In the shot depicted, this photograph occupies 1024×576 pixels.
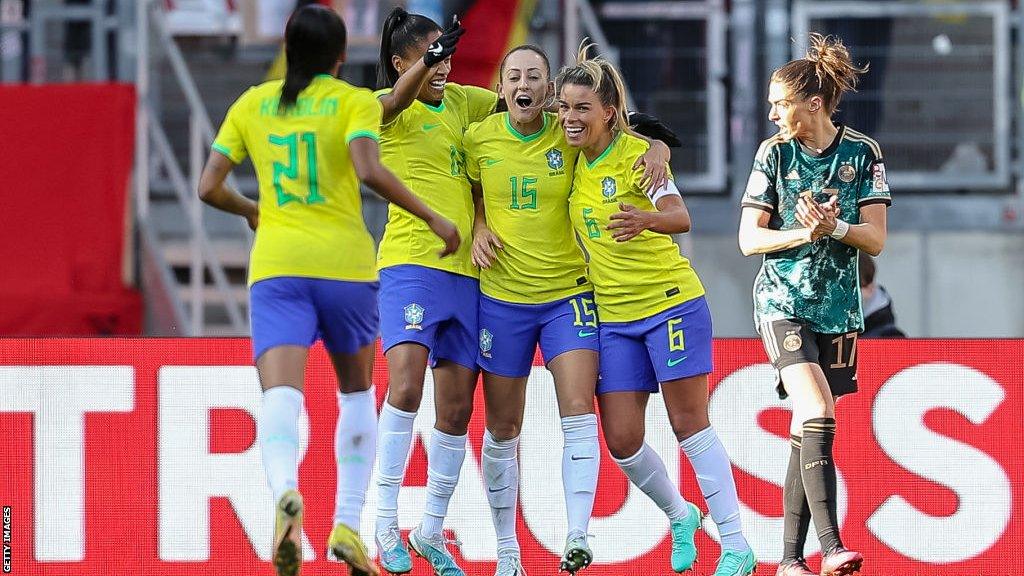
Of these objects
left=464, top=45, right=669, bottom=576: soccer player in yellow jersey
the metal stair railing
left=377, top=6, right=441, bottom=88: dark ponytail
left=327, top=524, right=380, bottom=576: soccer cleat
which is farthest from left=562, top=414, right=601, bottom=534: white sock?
the metal stair railing

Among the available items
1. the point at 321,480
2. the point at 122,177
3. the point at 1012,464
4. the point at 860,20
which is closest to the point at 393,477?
the point at 321,480

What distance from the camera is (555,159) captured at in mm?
6066

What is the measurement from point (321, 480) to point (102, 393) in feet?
3.29

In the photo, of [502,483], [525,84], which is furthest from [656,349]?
[525,84]

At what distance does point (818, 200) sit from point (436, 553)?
1.95 meters

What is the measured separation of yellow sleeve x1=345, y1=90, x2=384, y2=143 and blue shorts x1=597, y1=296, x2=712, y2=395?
4.33ft

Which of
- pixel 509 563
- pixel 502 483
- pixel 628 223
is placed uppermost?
pixel 628 223

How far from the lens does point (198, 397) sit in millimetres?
6977

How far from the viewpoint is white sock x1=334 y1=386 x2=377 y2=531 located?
542 centimetres

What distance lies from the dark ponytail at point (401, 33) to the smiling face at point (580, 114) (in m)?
0.59

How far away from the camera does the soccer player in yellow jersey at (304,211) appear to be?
5227 millimetres

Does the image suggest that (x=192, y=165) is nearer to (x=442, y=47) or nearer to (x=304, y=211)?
(x=442, y=47)

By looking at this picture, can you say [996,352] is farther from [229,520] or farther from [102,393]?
[102,393]

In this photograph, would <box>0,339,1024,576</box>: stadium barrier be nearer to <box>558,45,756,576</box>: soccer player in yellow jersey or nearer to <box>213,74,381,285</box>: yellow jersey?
<box>558,45,756,576</box>: soccer player in yellow jersey
